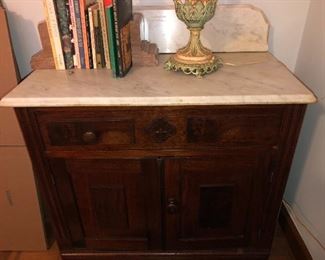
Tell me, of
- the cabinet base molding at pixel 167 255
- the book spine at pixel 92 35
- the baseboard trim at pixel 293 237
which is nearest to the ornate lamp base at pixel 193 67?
the book spine at pixel 92 35

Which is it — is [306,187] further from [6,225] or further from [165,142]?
[6,225]

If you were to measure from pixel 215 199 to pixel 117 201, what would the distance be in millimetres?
335

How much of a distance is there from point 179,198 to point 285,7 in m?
0.84

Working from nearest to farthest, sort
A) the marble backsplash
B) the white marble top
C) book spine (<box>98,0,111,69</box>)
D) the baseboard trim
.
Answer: the white marble top → book spine (<box>98,0,111,69</box>) → the marble backsplash → the baseboard trim

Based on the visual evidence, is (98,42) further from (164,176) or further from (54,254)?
(54,254)

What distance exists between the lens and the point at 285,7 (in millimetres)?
1180

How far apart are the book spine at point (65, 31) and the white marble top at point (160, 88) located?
0.05 metres

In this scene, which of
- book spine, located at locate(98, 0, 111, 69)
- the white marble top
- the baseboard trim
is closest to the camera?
the white marble top

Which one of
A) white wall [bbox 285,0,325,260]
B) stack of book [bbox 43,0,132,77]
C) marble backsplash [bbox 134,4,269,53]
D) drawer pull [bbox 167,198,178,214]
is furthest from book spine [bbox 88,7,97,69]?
white wall [bbox 285,0,325,260]

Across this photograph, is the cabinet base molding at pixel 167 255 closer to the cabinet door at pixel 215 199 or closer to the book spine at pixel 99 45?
the cabinet door at pixel 215 199

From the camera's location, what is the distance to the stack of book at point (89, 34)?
2.94 feet

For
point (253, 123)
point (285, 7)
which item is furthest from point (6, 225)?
point (285, 7)

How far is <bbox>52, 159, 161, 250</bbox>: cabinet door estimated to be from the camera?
962 millimetres

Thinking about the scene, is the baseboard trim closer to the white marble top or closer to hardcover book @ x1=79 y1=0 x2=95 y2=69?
the white marble top
